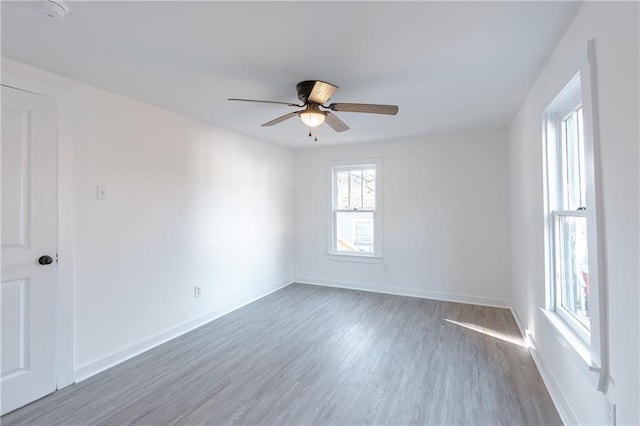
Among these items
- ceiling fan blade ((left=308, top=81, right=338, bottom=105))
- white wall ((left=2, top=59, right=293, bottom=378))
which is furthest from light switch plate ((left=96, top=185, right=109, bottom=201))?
ceiling fan blade ((left=308, top=81, right=338, bottom=105))

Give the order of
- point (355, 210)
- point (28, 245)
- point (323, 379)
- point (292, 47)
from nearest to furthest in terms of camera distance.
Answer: point (292, 47) → point (28, 245) → point (323, 379) → point (355, 210)

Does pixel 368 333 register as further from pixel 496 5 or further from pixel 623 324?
pixel 496 5

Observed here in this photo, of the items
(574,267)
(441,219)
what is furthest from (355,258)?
(574,267)

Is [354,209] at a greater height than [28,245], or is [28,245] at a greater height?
[354,209]

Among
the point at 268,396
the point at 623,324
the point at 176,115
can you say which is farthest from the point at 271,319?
the point at 623,324

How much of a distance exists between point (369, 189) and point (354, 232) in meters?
0.77

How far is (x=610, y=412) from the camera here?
4.37 feet

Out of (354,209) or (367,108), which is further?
(354,209)

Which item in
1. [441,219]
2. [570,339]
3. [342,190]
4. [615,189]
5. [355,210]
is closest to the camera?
[615,189]

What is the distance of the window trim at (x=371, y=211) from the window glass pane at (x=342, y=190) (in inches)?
3.4

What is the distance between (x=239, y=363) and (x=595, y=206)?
271 centimetres

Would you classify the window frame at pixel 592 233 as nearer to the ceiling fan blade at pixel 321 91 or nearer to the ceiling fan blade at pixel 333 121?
the ceiling fan blade at pixel 321 91

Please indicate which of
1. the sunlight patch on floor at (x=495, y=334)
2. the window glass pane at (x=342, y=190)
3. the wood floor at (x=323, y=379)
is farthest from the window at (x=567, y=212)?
the window glass pane at (x=342, y=190)

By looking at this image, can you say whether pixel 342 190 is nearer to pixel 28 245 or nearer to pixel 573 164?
pixel 573 164
